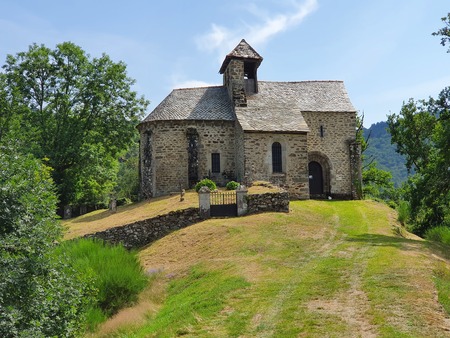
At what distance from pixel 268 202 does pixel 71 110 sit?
22.1 meters

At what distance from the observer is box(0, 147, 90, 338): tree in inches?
407

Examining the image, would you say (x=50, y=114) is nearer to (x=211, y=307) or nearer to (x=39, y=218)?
(x=39, y=218)

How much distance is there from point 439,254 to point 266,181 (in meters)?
15.3

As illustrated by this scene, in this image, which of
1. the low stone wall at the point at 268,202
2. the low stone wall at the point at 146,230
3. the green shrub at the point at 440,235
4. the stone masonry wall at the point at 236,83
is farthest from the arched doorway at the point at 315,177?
the low stone wall at the point at 146,230

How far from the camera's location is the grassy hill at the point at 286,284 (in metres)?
9.46

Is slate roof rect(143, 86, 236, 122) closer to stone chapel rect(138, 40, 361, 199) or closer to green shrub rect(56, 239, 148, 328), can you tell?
stone chapel rect(138, 40, 361, 199)

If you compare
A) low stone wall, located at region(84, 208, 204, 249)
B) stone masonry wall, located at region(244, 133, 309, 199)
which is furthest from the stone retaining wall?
stone masonry wall, located at region(244, 133, 309, 199)

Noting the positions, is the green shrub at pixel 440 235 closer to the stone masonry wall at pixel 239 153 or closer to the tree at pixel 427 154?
the tree at pixel 427 154

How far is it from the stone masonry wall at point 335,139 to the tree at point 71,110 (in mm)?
15852

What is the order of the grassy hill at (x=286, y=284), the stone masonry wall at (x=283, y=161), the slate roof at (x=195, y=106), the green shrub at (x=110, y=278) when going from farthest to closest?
the slate roof at (x=195, y=106) → the stone masonry wall at (x=283, y=161) → the green shrub at (x=110, y=278) → the grassy hill at (x=286, y=284)

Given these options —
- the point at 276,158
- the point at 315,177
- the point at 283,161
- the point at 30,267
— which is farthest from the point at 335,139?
the point at 30,267

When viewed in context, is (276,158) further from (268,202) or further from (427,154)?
(427,154)

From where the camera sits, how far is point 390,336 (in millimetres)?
8281

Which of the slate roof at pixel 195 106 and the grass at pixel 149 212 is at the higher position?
the slate roof at pixel 195 106
